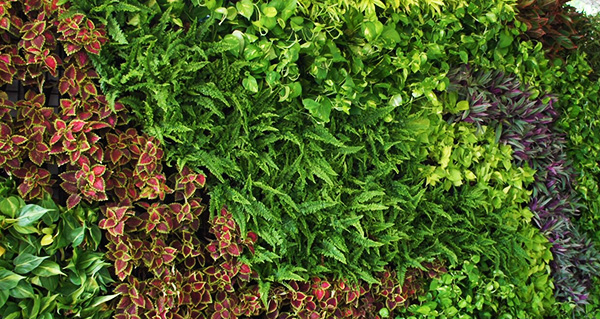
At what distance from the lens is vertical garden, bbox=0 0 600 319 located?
6.43 ft

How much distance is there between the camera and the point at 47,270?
1.86 m

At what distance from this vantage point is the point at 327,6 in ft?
7.91

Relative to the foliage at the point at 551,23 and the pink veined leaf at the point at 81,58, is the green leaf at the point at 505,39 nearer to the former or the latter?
the foliage at the point at 551,23

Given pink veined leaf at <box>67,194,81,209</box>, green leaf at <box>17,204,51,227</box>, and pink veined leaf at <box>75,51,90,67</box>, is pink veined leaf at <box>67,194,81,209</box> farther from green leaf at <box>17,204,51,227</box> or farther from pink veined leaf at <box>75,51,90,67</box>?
pink veined leaf at <box>75,51,90,67</box>

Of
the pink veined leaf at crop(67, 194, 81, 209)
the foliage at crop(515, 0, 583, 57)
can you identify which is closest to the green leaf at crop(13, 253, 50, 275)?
the pink veined leaf at crop(67, 194, 81, 209)

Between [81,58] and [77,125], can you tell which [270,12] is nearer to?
[81,58]

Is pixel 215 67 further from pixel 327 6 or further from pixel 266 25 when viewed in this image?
pixel 327 6

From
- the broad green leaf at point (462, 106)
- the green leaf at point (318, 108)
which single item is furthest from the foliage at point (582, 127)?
the green leaf at point (318, 108)

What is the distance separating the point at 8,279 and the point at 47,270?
128 mm

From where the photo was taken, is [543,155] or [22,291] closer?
[22,291]

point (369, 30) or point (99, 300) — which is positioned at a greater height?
point (369, 30)

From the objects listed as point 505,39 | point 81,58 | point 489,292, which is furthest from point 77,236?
point 505,39

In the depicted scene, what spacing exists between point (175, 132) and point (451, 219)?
170 cm

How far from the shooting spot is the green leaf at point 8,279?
1.77 meters
